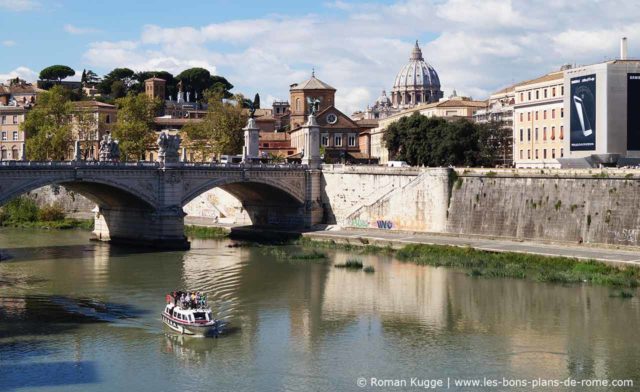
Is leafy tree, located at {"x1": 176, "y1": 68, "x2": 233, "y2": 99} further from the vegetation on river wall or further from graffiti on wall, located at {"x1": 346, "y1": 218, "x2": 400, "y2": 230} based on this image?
graffiti on wall, located at {"x1": 346, "y1": 218, "x2": 400, "y2": 230}

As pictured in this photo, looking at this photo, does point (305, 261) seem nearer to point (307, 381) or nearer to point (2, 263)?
point (2, 263)

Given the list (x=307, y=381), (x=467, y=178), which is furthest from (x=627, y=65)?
(x=307, y=381)

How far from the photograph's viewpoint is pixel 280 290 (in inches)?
1371

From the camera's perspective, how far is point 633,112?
44.6m

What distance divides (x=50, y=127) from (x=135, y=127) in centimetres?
565

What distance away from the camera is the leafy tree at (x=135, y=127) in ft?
222

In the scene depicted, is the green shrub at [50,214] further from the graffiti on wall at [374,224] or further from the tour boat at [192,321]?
the tour boat at [192,321]

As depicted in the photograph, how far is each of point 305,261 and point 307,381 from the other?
19.3m

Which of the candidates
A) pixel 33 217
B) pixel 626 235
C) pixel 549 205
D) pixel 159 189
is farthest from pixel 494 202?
pixel 33 217

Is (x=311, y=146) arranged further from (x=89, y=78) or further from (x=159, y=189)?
(x=89, y=78)

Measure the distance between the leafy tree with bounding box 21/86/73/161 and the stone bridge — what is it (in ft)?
53.1

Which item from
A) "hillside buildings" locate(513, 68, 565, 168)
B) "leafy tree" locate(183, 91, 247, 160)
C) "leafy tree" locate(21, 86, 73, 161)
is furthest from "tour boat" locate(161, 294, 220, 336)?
"leafy tree" locate(183, 91, 247, 160)

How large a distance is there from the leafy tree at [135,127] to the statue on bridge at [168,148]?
1926cm

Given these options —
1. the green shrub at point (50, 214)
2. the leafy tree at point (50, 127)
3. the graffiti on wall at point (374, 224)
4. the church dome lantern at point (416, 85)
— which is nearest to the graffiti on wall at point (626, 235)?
the graffiti on wall at point (374, 224)
